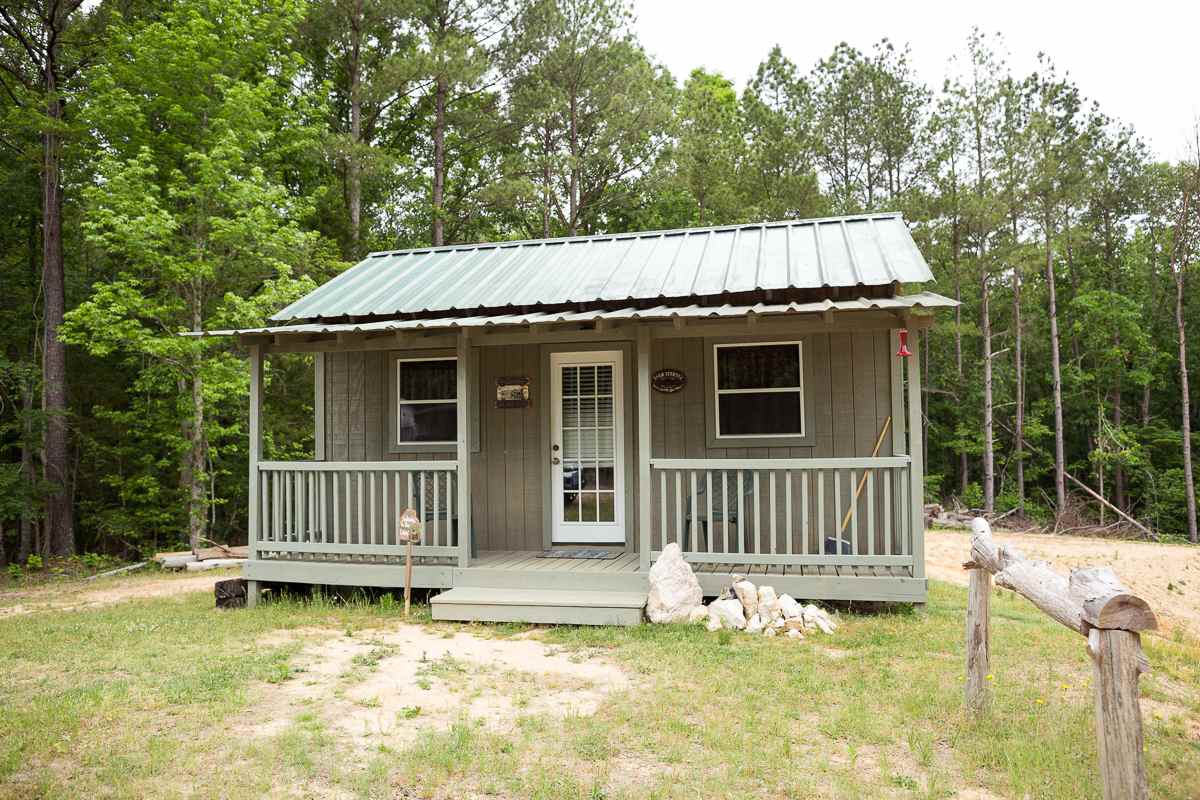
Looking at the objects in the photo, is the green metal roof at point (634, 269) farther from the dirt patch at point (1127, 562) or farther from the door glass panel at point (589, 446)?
the dirt patch at point (1127, 562)

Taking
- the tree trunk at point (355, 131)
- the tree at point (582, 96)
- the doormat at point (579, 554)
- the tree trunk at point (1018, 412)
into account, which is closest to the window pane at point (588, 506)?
the doormat at point (579, 554)

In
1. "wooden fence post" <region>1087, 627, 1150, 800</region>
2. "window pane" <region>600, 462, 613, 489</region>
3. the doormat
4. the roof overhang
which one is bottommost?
the doormat

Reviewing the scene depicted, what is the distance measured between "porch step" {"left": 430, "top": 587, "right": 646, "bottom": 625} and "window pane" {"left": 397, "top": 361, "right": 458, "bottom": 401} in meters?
2.32

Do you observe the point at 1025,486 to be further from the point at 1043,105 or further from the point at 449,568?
the point at 449,568

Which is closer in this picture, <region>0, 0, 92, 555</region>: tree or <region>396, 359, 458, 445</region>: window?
<region>396, 359, 458, 445</region>: window

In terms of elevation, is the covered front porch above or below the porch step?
above

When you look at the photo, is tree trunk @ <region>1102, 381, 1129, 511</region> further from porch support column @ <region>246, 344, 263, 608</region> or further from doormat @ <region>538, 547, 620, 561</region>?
porch support column @ <region>246, 344, 263, 608</region>

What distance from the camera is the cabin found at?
6305 mm

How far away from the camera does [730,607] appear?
6.05 metres

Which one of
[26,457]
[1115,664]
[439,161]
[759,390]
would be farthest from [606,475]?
[26,457]

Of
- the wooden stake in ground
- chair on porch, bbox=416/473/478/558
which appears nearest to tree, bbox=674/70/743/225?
chair on porch, bbox=416/473/478/558

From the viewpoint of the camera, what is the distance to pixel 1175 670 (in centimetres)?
529

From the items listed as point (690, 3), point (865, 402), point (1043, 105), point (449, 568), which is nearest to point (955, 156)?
point (1043, 105)

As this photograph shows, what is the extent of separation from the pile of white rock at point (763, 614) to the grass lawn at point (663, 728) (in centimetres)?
18
